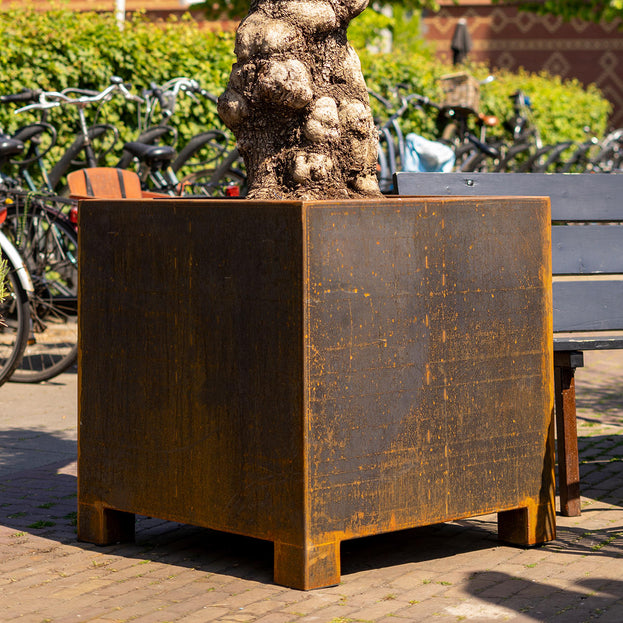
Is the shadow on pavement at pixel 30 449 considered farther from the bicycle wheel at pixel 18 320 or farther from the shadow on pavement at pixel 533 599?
the shadow on pavement at pixel 533 599

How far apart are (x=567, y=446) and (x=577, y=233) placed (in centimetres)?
93

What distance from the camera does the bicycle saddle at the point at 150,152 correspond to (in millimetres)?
6883

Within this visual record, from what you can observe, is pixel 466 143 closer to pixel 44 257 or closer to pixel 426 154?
pixel 426 154

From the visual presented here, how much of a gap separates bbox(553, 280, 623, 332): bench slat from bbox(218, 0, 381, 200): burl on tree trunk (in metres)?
0.98

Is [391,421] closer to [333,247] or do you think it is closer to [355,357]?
[355,357]

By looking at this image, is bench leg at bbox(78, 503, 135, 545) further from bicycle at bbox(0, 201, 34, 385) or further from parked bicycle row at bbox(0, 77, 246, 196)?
parked bicycle row at bbox(0, 77, 246, 196)

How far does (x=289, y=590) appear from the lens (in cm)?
327

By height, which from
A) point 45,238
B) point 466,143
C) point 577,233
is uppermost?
point 466,143

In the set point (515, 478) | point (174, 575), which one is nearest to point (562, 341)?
point (515, 478)

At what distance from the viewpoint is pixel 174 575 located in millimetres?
3459

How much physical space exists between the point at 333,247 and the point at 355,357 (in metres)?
0.31

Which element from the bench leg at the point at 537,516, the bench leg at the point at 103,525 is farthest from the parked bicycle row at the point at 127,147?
the bench leg at the point at 537,516

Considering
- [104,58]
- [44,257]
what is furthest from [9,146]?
[104,58]

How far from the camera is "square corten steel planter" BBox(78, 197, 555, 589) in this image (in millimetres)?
3205
